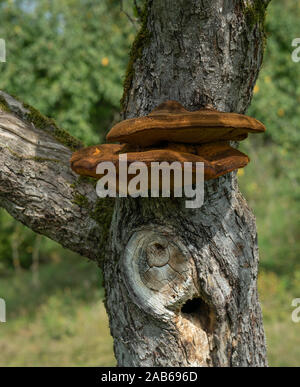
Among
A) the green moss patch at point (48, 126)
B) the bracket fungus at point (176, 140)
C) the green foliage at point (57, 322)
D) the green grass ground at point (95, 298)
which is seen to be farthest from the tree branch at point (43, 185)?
the green grass ground at point (95, 298)

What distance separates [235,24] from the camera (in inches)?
67.2

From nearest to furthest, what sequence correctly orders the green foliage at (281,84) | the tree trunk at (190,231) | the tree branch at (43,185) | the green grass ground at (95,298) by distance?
the tree trunk at (190,231) < the tree branch at (43,185) < the green grass ground at (95,298) < the green foliage at (281,84)

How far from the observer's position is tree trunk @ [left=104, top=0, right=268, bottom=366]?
172 cm

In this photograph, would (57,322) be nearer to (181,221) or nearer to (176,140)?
(181,221)

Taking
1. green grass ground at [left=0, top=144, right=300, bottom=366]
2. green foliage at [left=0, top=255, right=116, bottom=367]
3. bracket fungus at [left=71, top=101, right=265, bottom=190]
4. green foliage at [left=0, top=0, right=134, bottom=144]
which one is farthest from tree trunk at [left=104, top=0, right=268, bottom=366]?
green foliage at [left=0, top=0, right=134, bottom=144]

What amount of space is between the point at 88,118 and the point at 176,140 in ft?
16.5

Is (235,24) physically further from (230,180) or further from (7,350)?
(7,350)

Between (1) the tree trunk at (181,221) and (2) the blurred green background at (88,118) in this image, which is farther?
(2) the blurred green background at (88,118)

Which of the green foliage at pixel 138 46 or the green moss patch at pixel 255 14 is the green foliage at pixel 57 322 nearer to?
the green foliage at pixel 138 46

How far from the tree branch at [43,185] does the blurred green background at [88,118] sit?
3.45 m

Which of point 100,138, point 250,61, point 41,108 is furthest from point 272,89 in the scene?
point 250,61

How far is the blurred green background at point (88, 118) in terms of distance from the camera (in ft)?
18.4

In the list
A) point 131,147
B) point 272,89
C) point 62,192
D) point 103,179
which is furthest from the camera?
point 272,89

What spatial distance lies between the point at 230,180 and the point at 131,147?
1.76ft
